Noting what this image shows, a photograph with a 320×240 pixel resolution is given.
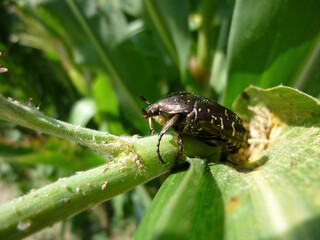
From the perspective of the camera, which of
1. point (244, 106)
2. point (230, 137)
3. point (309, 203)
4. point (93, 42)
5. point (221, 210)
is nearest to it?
point (309, 203)

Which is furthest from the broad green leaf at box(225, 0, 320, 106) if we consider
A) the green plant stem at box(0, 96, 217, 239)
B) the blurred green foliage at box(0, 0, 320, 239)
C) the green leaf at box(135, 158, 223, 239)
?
the green leaf at box(135, 158, 223, 239)

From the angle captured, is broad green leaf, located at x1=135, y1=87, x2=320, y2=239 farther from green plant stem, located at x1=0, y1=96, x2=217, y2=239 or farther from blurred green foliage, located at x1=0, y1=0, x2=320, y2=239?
blurred green foliage, located at x1=0, y1=0, x2=320, y2=239

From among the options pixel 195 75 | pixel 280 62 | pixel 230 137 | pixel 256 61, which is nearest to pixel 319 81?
pixel 280 62

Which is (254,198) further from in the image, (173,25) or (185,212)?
(173,25)

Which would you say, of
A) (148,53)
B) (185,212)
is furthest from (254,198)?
(148,53)

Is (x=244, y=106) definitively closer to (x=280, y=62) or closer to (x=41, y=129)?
(x=280, y=62)

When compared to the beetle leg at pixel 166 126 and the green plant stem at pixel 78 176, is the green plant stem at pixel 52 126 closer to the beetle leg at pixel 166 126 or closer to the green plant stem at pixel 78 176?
the green plant stem at pixel 78 176

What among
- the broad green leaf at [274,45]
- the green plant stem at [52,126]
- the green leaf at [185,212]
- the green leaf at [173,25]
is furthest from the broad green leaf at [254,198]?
the green leaf at [173,25]

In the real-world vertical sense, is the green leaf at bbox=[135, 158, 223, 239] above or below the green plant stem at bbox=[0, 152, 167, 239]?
below
